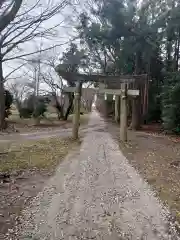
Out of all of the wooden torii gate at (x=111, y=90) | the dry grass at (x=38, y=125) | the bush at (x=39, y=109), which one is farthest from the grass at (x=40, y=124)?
the wooden torii gate at (x=111, y=90)

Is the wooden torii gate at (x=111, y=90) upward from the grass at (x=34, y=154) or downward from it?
upward

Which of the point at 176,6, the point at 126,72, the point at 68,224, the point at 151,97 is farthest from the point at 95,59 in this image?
the point at 68,224

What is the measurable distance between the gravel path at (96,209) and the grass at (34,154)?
94cm

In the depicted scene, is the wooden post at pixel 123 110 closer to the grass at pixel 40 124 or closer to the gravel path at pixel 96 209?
the gravel path at pixel 96 209

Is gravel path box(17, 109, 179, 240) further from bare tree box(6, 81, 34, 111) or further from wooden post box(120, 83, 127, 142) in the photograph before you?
bare tree box(6, 81, 34, 111)

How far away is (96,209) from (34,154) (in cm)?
529

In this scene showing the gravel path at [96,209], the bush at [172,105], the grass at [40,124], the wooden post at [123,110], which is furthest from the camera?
the grass at [40,124]

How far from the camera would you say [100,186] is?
19.3 ft

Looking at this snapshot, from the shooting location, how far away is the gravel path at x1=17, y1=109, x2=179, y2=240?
3756 millimetres

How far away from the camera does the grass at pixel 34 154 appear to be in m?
7.72

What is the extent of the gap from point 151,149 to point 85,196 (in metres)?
6.33

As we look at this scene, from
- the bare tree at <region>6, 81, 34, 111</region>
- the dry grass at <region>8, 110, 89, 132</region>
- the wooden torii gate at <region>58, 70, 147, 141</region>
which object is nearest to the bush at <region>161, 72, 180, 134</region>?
the wooden torii gate at <region>58, 70, 147, 141</region>

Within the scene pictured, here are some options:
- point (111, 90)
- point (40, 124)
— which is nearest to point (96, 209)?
point (111, 90)

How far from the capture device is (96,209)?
4.57m
